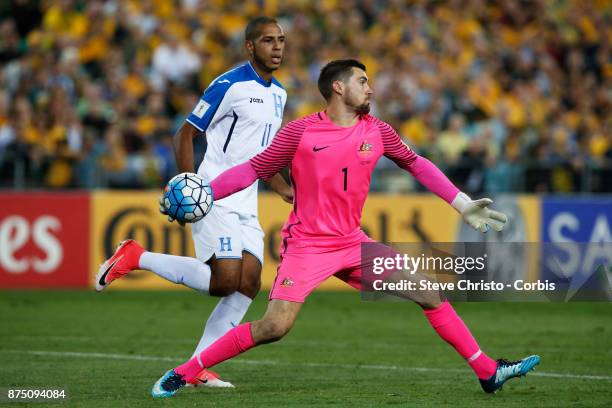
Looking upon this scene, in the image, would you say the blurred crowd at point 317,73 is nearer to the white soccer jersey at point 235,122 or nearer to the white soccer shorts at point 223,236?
the white soccer jersey at point 235,122

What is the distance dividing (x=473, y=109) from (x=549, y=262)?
5.60m

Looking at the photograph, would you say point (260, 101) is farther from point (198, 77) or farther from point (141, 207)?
point (198, 77)

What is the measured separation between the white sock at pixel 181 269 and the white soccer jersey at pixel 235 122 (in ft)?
1.70

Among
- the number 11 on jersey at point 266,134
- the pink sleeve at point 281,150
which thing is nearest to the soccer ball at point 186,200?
the pink sleeve at point 281,150

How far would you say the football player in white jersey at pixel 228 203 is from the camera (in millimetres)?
9219

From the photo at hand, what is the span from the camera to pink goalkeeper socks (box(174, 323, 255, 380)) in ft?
26.9

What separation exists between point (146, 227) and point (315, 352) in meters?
6.64

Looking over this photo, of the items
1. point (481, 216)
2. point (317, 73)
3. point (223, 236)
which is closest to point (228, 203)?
point (223, 236)

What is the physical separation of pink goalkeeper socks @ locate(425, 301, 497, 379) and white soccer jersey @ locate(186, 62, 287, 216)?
1.84m

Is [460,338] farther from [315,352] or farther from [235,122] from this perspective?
[315,352]

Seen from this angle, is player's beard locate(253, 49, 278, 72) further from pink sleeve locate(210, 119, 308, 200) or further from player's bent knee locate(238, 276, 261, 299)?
player's bent knee locate(238, 276, 261, 299)

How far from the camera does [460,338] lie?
27.7 feet

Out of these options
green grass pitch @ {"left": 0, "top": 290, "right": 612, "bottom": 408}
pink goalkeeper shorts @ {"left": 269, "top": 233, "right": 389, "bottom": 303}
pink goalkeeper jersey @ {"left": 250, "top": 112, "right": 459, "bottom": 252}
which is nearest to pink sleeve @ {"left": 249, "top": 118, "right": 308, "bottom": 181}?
pink goalkeeper jersey @ {"left": 250, "top": 112, "right": 459, "bottom": 252}

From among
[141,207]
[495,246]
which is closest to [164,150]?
[141,207]
